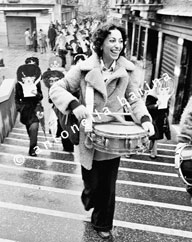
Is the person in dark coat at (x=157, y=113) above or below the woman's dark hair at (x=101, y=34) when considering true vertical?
below

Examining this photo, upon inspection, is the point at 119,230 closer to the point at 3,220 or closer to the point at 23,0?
the point at 3,220

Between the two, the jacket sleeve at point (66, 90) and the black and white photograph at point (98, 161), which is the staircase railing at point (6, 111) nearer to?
the black and white photograph at point (98, 161)

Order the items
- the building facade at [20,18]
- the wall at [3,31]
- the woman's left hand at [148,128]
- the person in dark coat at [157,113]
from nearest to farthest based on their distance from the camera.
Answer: the woman's left hand at [148,128], the person in dark coat at [157,113], the building facade at [20,18], the wall at [3,31]

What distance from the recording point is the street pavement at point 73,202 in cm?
310

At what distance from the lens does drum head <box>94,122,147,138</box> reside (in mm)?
2459

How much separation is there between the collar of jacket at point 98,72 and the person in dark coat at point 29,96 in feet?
9.54

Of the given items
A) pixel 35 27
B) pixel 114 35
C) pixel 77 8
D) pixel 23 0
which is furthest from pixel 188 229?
pixel 77 8

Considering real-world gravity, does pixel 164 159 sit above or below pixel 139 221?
below

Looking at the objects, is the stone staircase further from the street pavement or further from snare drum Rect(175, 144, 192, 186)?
snare drum Rect(175, 144, 192, 186)

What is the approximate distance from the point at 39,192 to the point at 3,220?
2.54ft

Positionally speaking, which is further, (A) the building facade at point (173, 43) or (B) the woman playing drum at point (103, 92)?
(A) the building facade at point (173, 43)

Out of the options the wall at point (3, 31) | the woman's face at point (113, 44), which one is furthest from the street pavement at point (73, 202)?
the wall at point (3, 31)

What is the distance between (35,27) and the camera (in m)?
28.6

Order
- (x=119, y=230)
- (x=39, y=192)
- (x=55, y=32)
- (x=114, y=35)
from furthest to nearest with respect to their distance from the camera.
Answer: (x=55, y=32) → (x=39, y=192) → (x=119, y=230) → (x=114, y=35)
